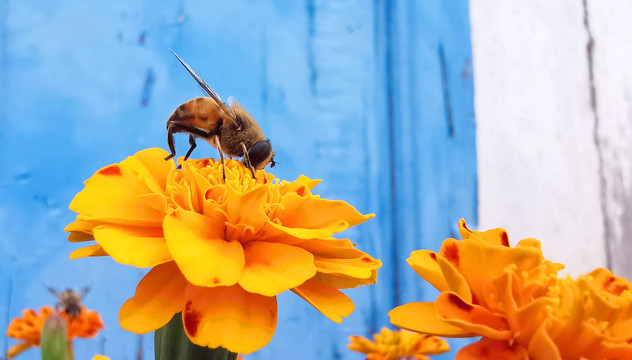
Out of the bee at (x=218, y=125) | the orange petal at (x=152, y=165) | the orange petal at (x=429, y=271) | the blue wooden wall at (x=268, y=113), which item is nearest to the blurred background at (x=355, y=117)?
the blue wooden wall at (x=268, y=113)

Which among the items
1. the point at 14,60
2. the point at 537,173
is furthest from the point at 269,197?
the point at 537,173

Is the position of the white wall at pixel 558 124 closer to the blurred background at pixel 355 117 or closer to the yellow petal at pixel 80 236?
the blurred background at pixel 355 117

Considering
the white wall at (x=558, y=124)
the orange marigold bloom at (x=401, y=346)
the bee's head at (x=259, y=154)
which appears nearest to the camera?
the bee's head at (x=259, y=154)

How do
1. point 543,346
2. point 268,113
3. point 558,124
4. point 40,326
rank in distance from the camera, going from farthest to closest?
point 558,124
point 268,113
point 40,326
point 543,346

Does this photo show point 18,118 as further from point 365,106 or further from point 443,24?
point 443,24

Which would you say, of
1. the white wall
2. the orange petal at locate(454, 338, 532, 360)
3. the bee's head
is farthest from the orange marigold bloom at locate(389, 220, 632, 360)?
the white wall

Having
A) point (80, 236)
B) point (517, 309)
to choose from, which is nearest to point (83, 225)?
point (80, 236)

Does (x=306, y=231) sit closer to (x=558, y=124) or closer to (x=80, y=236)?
(x=80, y=236)

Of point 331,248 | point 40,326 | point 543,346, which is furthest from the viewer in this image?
point 40,326
